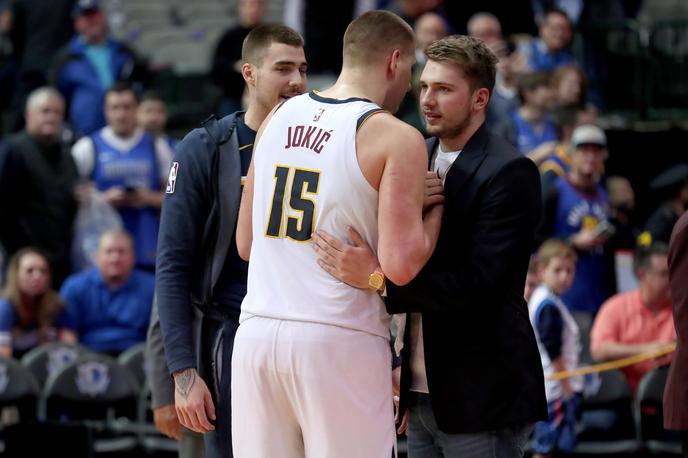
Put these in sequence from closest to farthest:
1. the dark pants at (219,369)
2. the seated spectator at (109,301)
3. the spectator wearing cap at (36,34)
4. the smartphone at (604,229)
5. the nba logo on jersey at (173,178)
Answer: the dark pants at (219,369)
the nba logo on jersey at (173,178)
the seated spectator at (109,301)
the smartphone at (604,229)
the spectator wearing cap at (36,34)

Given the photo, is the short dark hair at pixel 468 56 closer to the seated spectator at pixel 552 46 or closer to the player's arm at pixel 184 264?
the player's arm at pixel 184 264

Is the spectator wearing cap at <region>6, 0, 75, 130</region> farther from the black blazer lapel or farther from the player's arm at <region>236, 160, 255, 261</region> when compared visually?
the black blazer lapel

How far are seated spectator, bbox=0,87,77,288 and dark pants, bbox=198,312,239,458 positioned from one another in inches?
226

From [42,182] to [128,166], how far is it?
0.72 meters

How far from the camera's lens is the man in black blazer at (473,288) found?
4.61 metres

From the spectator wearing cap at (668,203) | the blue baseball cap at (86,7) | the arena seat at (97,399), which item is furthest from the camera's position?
the blue baseball cap at (86,7)

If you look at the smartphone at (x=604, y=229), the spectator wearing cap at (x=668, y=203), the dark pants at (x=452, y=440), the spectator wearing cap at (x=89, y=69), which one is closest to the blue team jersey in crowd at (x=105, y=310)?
the spectator wearing cap at (x=89, y=69)

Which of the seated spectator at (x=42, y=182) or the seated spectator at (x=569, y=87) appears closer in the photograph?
the seated spectator at (x=42, y=182)

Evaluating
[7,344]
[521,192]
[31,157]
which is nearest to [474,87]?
[521,192]

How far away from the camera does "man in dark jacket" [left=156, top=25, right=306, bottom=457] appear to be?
5.13 m

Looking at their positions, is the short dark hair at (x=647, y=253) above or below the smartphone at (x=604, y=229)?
below

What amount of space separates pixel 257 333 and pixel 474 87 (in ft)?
3.97

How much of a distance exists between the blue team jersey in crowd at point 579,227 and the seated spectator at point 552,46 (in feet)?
7.82

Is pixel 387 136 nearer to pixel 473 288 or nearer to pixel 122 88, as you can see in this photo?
pixel 473 288
